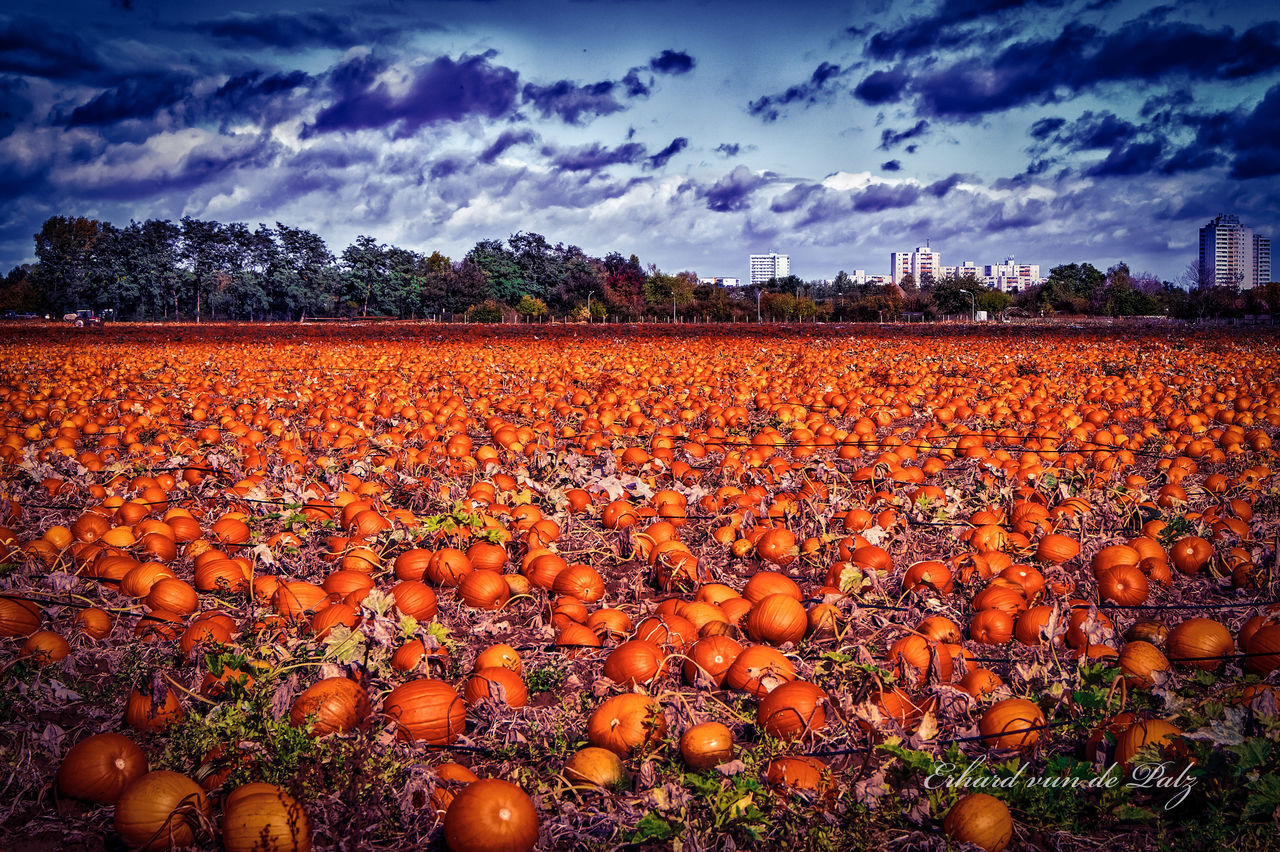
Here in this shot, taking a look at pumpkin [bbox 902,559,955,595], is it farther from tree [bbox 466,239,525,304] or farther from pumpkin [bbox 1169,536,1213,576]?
tree [bbox 466,239,525,304]

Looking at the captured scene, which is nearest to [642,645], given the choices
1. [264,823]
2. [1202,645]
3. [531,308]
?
[264,823]

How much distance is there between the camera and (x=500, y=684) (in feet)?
10.3

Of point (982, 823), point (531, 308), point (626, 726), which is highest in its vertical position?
point (531, 308)

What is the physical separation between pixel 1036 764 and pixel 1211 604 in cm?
230

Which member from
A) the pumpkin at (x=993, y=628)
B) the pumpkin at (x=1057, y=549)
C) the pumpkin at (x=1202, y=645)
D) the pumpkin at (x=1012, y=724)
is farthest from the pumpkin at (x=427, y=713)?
the pumpkin at (x=1057, y=549)

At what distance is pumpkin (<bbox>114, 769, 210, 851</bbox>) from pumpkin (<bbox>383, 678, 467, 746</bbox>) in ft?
2.44

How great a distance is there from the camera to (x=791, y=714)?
3043mm

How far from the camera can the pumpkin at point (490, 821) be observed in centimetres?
245

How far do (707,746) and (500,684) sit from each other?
93 centimetres

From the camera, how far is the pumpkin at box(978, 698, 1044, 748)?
2924mm

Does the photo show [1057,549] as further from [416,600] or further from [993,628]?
[416,600]

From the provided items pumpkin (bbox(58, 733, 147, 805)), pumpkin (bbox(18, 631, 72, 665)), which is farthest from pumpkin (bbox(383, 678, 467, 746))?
pumpkin (bbox(18, 631, 72, 665))

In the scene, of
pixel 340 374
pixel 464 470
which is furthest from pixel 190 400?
pixel 464 470

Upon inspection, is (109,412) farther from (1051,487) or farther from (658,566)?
(1051,487)
